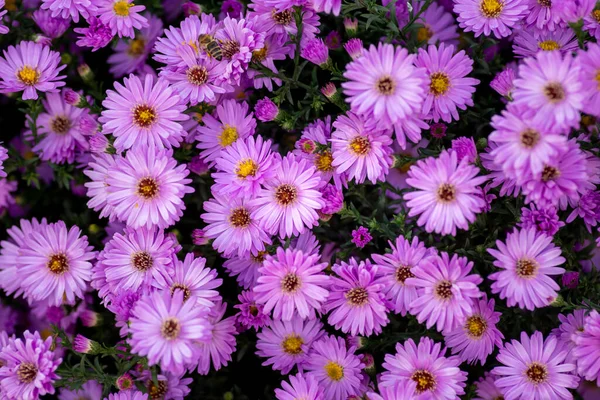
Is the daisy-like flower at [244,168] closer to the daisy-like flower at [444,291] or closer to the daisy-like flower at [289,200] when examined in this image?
the daisy-like flower at [289,200]

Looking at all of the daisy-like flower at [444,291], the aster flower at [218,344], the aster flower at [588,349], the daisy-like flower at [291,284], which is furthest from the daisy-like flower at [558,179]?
the aster flower at [218,344]

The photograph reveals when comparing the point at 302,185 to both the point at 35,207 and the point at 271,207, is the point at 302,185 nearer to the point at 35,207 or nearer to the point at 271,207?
the point at 271,207

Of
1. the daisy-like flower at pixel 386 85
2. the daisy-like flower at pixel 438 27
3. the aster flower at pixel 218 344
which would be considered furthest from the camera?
the daisy-like flower at pixel 438 27

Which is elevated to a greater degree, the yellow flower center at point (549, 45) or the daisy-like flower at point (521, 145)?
the yellow flower center at point (549, 45)

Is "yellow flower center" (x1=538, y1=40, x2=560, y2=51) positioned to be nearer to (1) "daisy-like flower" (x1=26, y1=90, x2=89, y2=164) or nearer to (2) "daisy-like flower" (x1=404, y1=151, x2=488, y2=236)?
(2) "daisy-like flower" (x1=404, y1=151, x2=488, y2=236)

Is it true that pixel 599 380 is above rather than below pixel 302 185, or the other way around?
below

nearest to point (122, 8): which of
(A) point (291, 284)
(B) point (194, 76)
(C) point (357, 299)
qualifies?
(B) point (194, 76)

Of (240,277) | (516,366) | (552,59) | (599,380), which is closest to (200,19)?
(240,277)

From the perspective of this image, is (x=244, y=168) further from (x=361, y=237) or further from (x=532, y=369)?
(x=532, y=369)
